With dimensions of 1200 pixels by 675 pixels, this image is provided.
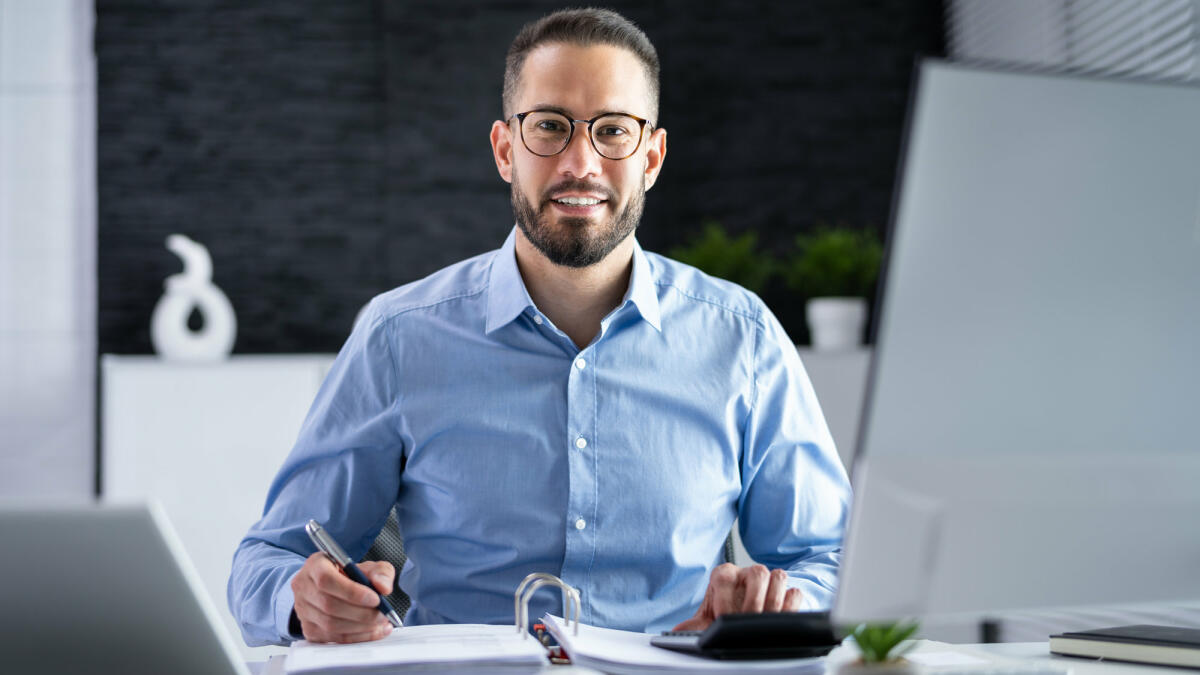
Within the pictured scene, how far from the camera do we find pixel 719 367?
60.4 inches

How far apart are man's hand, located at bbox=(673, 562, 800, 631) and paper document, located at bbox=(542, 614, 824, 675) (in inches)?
5.8

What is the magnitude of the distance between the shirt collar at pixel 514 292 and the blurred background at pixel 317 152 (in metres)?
1.96

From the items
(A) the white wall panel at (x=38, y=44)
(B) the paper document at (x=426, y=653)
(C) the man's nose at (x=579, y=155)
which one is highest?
(A) the white wall panel at (x=38, y=44)

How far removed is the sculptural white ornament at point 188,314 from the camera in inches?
129

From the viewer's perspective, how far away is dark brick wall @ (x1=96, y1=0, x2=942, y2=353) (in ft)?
11.6

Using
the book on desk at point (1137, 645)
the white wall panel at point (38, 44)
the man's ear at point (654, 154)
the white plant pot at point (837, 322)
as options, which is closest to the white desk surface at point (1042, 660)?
the book on desk at point (1137, 645)

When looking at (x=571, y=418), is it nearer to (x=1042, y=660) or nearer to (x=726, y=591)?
(x=726, y=591)

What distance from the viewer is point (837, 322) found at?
315cm

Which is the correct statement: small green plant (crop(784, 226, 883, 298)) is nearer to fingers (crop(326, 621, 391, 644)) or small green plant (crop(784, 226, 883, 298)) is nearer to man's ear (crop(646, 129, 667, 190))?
man's ear (crop(646, 129, 667, 190))

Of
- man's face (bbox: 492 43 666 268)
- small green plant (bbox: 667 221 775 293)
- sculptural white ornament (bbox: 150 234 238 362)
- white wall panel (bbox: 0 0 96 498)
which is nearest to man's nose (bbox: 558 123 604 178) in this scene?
man's face (bbox: 492 43 666 268)

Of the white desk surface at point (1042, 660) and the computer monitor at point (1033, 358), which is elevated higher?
the computer monitor at point (1033, 358)

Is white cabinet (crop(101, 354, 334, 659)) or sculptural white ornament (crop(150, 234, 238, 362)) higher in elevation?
sculptural white ornament (crop(150, 234, 238, 362))

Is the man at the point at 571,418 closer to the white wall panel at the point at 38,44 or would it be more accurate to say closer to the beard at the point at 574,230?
the beard at the point at 574,230

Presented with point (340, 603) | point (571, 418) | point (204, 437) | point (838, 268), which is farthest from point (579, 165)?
point (204, 437)
